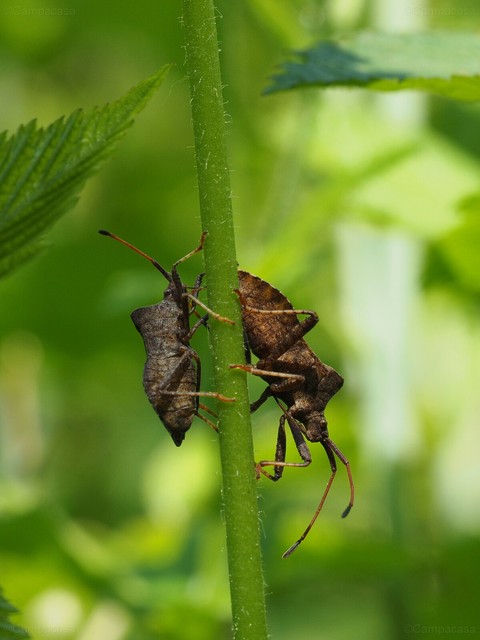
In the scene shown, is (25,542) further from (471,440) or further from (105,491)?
(471,440)

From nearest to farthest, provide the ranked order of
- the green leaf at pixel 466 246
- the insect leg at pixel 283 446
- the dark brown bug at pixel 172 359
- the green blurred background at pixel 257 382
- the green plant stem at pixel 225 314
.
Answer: the green plant stem at pixel 225 314 → the dark brown bug at pixel 172 359 → the insect leg at pixel 283 446 → the green leaf at pixel 466 246 → the green blurred background at pixel 257 382

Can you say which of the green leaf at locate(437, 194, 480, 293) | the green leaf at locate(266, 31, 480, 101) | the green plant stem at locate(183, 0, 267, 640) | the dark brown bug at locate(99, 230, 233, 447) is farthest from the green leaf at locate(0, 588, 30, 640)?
the green leaf at locate(437, 194, 480, 293)

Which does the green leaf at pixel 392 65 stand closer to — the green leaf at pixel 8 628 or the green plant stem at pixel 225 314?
the green plant stem at pixel 225 314

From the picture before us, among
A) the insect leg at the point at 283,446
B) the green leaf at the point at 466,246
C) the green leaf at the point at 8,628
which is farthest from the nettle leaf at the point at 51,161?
the green leaf at the point at 466,246

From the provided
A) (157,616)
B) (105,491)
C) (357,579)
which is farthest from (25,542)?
(105,491)

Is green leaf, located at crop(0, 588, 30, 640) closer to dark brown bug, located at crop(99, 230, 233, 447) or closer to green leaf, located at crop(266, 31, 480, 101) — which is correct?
dark brown bug, located at crop(99, 230, 233, 447)
